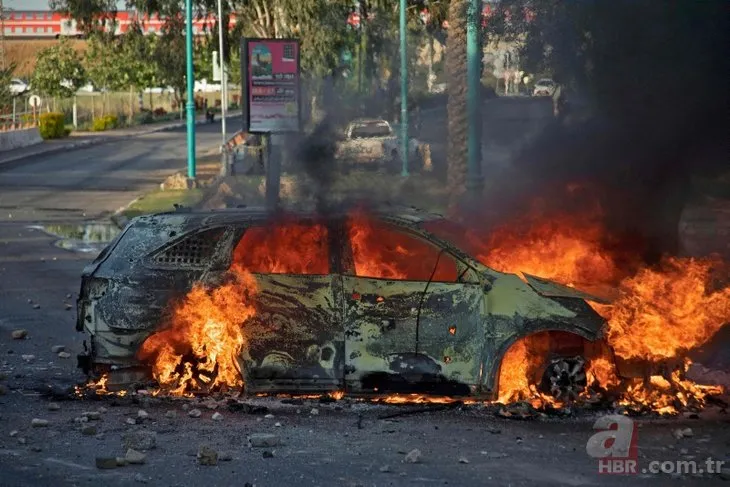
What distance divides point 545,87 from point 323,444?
8651 millimetres

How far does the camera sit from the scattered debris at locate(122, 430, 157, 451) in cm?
791

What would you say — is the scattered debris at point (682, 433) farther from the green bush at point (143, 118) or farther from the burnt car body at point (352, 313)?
the green bush at point (143, 118)

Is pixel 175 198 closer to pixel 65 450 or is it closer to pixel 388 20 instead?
pixel 388 20

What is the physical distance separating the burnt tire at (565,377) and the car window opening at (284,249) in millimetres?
1819

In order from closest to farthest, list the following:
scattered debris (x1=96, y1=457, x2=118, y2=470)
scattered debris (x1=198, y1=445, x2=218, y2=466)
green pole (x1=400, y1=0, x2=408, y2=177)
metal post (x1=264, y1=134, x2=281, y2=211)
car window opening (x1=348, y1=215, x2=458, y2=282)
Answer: scattered debris (x1=96, y1=457, x2=118, y2=470), scattered debris (x1=198, y1=445, x2=218, y2=466), car window opening (x1=348, y1=215, x2=458, y2=282), metal post (x1=264, y1=134, x2=281, y2=211), green pole (x1=400, y1=0, x2=408, y2=177)

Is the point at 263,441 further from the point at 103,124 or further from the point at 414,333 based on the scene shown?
the point at 103,124

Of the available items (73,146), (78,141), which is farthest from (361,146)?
(78,141)

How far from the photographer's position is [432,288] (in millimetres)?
9117

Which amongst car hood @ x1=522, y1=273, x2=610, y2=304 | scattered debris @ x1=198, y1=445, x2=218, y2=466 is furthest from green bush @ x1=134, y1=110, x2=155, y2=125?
scattered debris @ x1=198, y1=445, x2=218, y2=466

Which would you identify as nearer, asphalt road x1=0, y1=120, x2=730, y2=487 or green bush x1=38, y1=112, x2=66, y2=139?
asphalt road x1=0, y1=120, x2=730, y2=487

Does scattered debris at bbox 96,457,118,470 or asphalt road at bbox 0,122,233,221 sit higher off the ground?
scattered debris at bbox 96,457,118,470

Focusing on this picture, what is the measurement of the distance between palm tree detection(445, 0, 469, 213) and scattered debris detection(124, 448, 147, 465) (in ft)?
55.6

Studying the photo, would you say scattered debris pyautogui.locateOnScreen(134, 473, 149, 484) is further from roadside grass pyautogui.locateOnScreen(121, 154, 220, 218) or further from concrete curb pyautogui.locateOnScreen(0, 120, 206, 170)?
concrete curb pyautogui.locateOnScreen(0, 120, 206, 170)

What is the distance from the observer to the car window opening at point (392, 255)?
9227 mm
